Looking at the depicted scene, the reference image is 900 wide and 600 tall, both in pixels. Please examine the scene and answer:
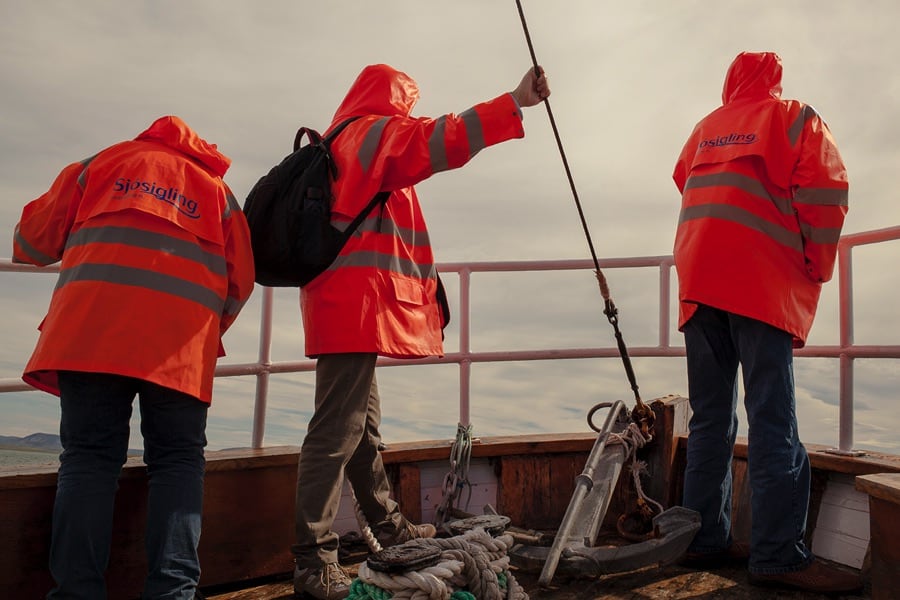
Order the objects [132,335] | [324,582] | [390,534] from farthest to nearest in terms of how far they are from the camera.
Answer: [390,534], [324,582], [132,335]

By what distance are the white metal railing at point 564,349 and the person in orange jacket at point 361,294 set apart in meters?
0.65

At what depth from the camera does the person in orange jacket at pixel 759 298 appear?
271 centimetres

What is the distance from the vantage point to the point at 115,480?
2189mm

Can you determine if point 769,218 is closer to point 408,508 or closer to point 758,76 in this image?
point 758,76

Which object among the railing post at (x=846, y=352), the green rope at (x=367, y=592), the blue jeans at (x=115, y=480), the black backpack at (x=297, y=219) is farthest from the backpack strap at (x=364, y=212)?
the railing post at (x=846, y=352)

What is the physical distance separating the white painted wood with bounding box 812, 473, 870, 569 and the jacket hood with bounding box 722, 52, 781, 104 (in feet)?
5.24

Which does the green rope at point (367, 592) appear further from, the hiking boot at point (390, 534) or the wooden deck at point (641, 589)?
the hiking boot at point (390, 534)

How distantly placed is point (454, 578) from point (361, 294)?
96 cm

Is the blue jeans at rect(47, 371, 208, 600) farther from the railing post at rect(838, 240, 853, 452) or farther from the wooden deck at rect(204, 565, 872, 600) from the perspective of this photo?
the railing post at rect(838, 240, 853, 452)

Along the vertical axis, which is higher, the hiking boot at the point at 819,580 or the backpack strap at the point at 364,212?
the backpack strap at the point at 364,212

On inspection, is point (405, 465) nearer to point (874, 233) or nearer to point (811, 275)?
point (811, 275)

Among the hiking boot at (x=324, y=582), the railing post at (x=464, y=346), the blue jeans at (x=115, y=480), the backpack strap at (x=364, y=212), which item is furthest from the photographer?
the railing post at (x=464, y=346)

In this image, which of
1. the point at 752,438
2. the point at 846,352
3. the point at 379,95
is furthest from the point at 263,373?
the point at 846,352

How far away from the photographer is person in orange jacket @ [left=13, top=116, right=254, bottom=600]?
2.08 metres
